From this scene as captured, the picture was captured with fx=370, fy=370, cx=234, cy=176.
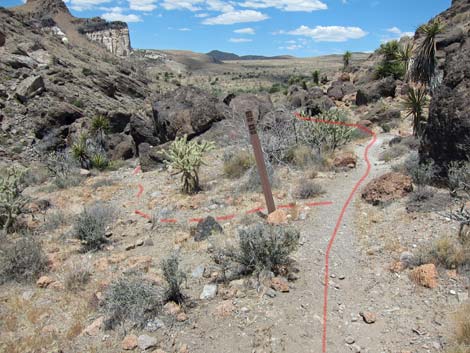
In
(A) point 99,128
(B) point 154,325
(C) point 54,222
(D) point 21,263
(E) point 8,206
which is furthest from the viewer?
(A) point 99,128

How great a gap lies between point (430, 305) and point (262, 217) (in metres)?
3.86

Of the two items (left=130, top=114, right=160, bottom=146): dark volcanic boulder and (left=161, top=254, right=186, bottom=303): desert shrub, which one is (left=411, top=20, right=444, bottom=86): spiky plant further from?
(left=161, top=254, right=186, bottom=303): desert shrub

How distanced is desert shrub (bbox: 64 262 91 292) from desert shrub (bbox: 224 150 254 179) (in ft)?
19.8

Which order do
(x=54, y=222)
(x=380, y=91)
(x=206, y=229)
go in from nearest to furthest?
(x=206, y=229) < (x=54, y=222) < (x=380, y=91)

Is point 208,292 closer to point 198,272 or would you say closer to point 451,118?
point 198,272

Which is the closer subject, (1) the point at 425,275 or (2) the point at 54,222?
(1) the point at 425,275

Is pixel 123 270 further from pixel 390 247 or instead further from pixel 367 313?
pixel 390 247

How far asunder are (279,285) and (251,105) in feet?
47.4

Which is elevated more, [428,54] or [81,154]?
[428,54]

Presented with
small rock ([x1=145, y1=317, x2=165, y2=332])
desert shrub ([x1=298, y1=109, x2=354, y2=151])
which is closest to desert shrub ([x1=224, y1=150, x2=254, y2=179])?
desert shrub ([x1=298, y1=109, x2=354, y2=151])

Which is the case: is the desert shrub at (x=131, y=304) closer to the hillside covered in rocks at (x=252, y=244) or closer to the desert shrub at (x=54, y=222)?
the hillside covered in rocks at (x=252, y=244)

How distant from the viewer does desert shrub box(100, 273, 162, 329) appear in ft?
15.3

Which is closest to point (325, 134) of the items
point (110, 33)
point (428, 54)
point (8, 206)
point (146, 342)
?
point (428, 54)

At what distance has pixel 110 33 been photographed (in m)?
89.9
